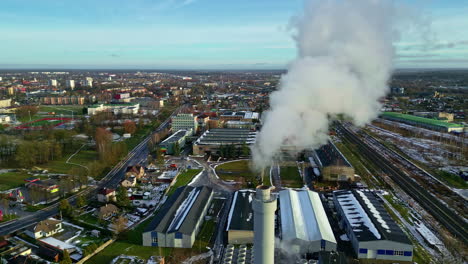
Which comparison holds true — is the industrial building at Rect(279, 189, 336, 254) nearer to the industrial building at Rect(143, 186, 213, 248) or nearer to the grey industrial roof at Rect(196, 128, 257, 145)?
the industrial building at Rect(143, 186, 213, 248)

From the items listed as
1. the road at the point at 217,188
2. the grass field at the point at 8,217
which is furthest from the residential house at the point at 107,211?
the road at the point at 217,188

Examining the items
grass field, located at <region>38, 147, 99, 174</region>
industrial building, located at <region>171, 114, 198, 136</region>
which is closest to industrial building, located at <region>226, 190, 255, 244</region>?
grass field, located at <region>38, 147, 99, 174</region>

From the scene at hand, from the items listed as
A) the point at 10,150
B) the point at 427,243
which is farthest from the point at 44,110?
the point at 427,243

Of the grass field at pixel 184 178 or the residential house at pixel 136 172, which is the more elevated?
the residential house at pixel 136 172

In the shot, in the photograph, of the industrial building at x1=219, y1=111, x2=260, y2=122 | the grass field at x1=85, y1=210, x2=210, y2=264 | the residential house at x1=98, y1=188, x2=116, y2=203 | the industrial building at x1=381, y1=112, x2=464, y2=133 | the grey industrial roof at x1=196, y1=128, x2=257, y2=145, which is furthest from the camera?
the industrial building at x1=219, y1=111, x2=260, y2=122

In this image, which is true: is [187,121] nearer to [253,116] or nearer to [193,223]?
[253,116]

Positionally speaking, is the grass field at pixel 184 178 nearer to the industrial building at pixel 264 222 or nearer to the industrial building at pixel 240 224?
the industrial building at pixel 240 224
